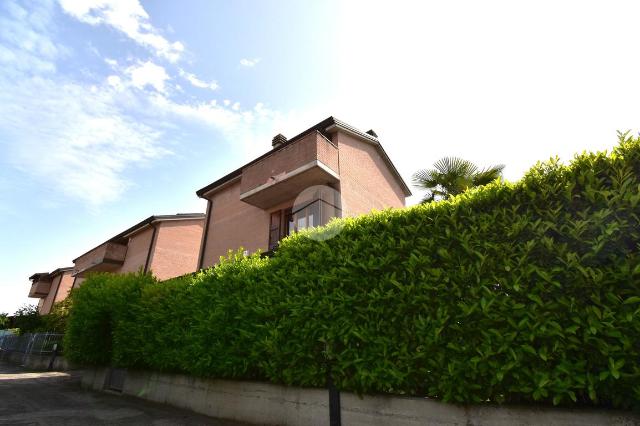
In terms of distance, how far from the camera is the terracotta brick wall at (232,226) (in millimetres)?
14797

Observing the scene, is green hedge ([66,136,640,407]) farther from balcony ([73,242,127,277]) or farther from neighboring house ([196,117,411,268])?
balcony ([73,242,127,277])

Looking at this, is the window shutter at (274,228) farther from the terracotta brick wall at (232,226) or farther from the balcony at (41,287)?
the balcony at (41,287)

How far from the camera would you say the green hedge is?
124 inches

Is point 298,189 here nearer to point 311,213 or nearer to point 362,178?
point 311,213

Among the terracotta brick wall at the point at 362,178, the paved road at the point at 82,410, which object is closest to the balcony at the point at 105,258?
the paved road at the point at 82,410

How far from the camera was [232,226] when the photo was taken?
16.2 metres

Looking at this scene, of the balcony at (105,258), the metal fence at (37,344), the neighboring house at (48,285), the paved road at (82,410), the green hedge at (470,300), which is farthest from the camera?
the neighboring house at (48,285)

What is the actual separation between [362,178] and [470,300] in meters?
11.1

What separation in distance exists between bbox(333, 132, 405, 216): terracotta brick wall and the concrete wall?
7.81m

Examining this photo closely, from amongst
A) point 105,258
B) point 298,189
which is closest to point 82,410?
point 298,189

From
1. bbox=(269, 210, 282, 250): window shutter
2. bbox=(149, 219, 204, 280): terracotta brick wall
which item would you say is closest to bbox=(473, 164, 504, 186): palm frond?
bbox=(269, 210, 282, 250): window shutter

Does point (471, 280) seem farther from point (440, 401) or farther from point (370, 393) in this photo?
point (370, 393)

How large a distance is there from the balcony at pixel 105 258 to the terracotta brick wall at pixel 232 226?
10907mm

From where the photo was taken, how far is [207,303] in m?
6.59
